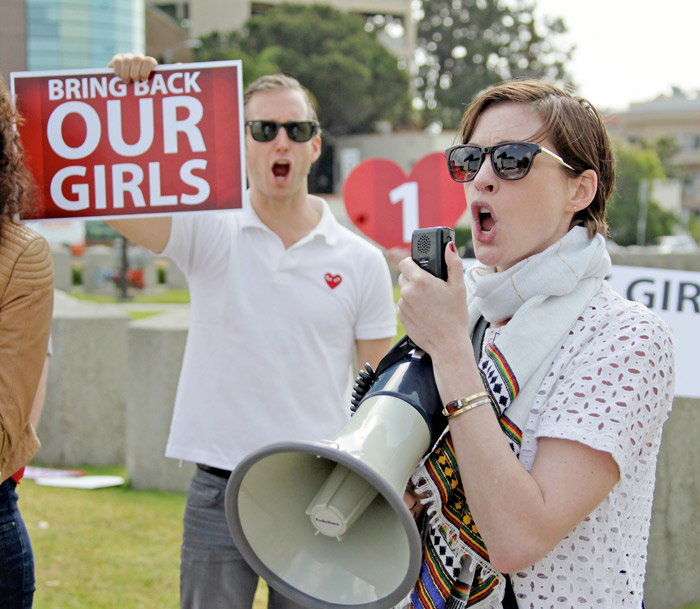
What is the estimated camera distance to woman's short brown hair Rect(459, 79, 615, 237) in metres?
1.62

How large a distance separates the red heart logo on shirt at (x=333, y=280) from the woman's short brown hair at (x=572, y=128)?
46.5 inches

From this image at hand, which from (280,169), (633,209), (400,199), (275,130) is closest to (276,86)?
(275,130)

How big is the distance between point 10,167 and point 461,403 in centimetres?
150

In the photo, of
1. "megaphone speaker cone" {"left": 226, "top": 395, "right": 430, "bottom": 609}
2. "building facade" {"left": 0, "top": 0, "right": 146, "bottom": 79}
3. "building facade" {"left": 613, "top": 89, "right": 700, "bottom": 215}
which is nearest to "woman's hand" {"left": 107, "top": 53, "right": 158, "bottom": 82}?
"megaphone speaker cone" {"left": 226, "top": 395, "right": 430, "bottom": 609}

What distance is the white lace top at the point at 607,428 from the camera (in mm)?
1464

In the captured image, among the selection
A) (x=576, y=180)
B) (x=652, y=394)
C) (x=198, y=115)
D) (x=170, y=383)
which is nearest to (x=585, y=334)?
(x=652, y=394)

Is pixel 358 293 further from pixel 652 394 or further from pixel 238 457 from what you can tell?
pixel 652 394

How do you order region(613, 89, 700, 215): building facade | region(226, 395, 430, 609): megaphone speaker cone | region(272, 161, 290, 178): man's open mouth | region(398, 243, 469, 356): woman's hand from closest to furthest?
region(226, 395, 430, 609): megaphone speaker cone < region(398, 243, 469, 356): woman's hand < region(272, 161, 290, 178): man's open mouth < region(613, 89, 700, 215): building facade

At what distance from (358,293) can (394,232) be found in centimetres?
172

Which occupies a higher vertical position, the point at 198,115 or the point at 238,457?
the point at 198,115

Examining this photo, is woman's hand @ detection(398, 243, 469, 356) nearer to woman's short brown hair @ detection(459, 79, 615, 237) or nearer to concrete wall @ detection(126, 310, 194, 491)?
woman's short brown hair @ detection(459, 79, 615, 237)

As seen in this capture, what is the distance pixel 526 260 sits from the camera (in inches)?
63.4

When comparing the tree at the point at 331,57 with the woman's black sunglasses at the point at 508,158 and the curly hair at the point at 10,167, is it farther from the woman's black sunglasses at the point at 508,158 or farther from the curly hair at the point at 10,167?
the woman's black sunglasses at the point at 508,158

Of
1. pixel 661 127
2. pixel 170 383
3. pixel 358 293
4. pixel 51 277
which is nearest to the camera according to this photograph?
pixel 51 277
